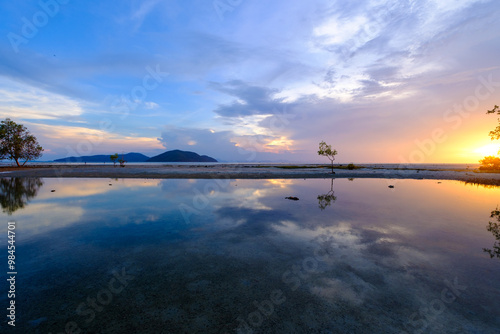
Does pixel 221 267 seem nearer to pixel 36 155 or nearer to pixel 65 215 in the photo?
pixel 65 215

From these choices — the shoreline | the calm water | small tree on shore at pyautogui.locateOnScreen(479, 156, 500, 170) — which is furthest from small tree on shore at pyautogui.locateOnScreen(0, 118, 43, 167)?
small tree on shore at pyautogui.locateOnScreen(479, 156, 500, 170)

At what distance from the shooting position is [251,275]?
662 centimetres

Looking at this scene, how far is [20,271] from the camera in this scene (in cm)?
677

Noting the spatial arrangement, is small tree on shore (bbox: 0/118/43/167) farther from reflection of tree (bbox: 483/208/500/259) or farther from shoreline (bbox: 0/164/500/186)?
reflection of tree (bbox: 483/208/500/259)

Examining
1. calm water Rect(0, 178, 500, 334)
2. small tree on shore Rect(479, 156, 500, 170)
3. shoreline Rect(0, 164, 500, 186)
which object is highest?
small tree on shore Rect(479, 156, 500, 170)

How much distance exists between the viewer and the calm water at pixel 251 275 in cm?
462

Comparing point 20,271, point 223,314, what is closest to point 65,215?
point 20,271

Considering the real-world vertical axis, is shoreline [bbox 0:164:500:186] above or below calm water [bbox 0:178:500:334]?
above

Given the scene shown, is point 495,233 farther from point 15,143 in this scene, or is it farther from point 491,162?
point 15,143

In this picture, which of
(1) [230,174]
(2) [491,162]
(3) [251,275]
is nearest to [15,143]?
(1) [230,174]

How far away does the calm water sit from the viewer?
462 cm

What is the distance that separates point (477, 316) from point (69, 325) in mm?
9488

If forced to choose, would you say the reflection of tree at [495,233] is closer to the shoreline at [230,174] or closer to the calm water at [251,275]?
the calm water at [251,275]

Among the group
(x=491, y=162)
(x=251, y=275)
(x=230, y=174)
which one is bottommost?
(x=251, y=275)
